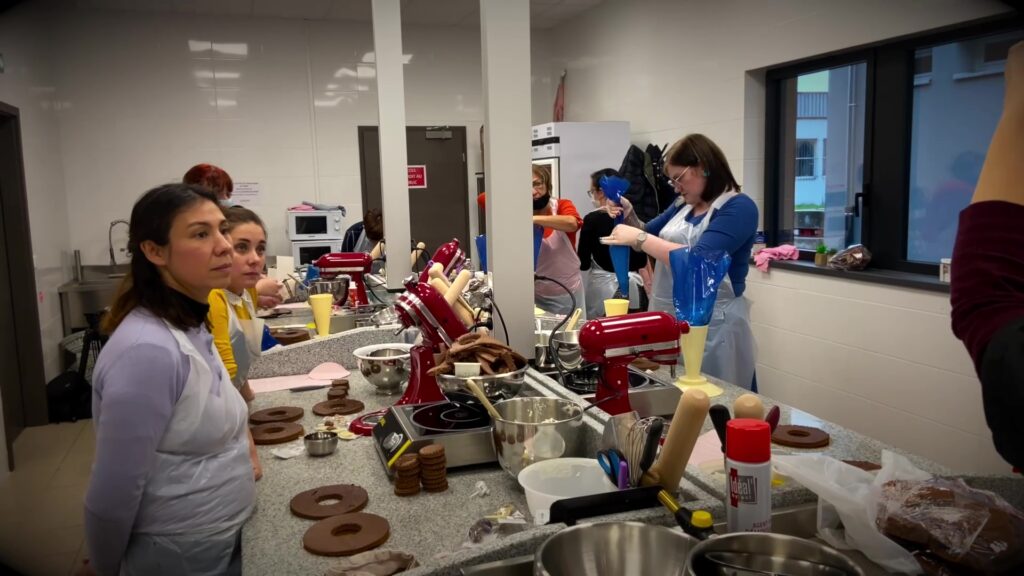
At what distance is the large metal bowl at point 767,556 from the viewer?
3.17ft

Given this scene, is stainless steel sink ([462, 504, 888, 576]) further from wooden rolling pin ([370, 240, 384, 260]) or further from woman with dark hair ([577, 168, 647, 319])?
wooden rolling pin ([370, 240, 384, 260])

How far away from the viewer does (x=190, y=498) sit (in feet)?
4.60

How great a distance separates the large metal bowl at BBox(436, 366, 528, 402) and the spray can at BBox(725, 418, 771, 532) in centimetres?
75

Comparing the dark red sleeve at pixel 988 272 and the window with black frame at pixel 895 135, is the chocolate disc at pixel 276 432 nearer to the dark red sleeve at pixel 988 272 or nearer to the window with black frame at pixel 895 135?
the dark red sleeve at pixel 988 272

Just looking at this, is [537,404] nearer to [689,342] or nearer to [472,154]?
[689,342]

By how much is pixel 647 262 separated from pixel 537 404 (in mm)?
3158

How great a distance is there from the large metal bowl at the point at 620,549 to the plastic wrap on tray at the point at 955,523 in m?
0.35

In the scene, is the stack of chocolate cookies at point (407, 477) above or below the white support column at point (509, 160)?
below

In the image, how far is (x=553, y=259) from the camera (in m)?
4.38

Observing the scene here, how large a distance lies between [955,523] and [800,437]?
0.67 meters

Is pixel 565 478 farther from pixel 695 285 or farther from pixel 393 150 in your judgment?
pixel 393 150

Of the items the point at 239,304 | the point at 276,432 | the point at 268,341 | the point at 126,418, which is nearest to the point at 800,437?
the point at 276,432

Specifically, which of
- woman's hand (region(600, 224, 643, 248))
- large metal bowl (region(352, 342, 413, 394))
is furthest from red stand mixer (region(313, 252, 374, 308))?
large metal bowl (region(352, 342, 413, 394))

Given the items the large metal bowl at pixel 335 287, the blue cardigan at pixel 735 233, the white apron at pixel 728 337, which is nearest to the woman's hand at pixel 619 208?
the white apron at pixel 728 337
